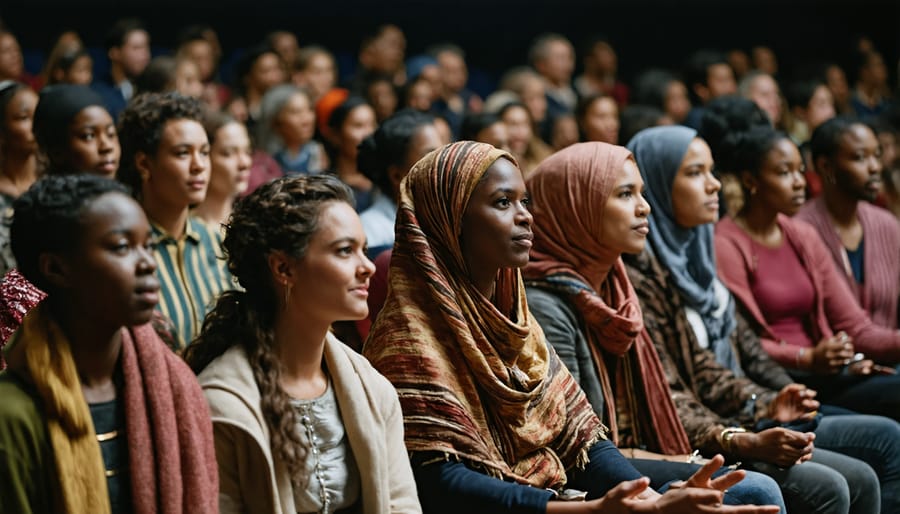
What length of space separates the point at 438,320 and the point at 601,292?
0.76 m

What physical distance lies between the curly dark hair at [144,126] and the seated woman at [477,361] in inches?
46.7

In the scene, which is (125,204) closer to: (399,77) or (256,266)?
(256,266)

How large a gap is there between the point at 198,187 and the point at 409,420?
4.34 ft

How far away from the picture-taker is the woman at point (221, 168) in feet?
13.8

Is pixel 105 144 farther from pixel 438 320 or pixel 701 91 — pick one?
pixel 701 91

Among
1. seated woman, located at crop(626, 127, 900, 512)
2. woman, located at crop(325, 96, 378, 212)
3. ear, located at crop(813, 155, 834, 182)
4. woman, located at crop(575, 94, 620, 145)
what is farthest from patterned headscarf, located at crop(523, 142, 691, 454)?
woman, located at crop(575, 94, 620, 145)

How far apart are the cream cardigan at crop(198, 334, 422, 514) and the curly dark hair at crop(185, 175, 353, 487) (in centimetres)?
3

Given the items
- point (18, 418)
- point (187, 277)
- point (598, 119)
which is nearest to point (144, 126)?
point (187, 277)

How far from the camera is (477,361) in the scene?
266 cm

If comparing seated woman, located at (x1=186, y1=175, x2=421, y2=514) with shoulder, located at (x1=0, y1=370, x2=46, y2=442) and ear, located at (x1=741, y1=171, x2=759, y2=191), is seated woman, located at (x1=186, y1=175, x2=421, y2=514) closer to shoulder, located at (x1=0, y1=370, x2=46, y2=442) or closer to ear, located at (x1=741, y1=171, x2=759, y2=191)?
shoulder, located at (x1=0, y1=370, x2=46, y2=442)

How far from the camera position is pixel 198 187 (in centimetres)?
363

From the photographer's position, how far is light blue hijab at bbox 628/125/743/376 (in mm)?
3650

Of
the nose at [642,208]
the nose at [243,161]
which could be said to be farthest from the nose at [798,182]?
the nose at [243,161]

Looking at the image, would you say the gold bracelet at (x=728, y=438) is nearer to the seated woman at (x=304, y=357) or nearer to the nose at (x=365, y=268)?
the seated woman at (x=304, y=357)
